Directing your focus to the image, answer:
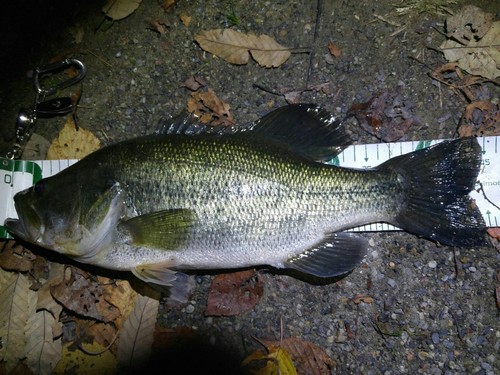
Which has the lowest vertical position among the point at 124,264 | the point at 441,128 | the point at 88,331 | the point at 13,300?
the point at 88,331

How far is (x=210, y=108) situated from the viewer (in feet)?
10.1

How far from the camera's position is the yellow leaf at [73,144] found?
3096 millimetres

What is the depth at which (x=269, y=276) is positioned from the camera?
9.68 feet

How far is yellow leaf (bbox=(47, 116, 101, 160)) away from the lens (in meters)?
3.10

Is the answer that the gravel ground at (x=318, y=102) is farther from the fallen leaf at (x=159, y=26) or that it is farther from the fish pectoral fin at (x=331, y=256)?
the fish pectoral fin at (x=331, y=256)

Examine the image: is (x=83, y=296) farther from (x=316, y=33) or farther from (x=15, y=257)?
(x=316, y=33)

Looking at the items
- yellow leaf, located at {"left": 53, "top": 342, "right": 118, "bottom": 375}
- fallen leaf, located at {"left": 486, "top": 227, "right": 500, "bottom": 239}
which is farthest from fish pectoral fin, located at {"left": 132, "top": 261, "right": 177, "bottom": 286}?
fallen leaf, located at {"left": 486, "top": 227, "right": 500, "bottom": 239}

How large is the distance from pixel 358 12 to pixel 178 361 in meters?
2.86

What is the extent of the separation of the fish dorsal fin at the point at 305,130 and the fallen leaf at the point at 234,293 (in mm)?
952

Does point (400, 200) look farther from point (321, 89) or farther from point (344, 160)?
point (321, 89)

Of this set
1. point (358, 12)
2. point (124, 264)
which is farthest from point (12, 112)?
point (358, 12)

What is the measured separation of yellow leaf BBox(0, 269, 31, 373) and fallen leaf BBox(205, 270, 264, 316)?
129cm

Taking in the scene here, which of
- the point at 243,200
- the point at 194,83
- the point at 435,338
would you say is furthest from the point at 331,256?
the point at 194,83

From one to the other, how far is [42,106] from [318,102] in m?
2.08
